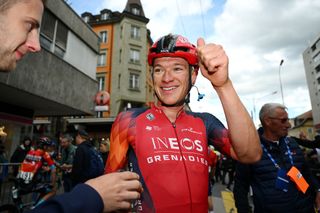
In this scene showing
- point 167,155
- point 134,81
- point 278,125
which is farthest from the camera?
point 134,81

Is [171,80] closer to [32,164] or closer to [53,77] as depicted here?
[32,164]

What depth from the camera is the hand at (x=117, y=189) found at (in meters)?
1.08

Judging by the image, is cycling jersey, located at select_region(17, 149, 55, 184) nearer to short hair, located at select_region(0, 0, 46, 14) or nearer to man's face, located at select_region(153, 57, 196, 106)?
man's face, located at select_region(153, 57, 196, 106)

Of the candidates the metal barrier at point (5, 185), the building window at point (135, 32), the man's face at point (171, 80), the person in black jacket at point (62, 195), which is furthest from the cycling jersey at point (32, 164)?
the building window at point (135, 32)

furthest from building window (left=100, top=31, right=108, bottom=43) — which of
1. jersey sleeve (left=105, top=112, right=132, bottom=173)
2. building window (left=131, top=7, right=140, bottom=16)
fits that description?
jersey sleeve (left=105, top=112, right=132, bottom=173)

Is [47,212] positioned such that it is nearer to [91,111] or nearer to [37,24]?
[37,24]

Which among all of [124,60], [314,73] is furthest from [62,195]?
[314,73]

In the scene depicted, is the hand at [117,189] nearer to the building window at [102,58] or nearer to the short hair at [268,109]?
the short hair at [268,109]

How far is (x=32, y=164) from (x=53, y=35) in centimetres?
785

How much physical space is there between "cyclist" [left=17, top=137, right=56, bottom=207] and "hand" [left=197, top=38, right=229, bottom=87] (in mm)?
6257

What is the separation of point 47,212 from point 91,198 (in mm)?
180

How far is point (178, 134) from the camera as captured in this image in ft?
6.61

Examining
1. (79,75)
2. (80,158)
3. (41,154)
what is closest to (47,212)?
(80,158)

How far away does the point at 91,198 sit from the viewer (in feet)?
3.43
